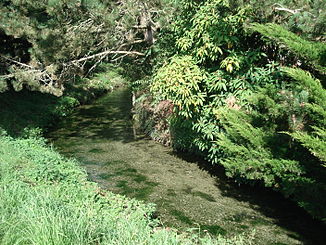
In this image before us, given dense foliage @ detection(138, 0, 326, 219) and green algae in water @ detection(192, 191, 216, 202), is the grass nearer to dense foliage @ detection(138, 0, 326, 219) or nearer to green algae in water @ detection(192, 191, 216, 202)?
dense foliage @ detection(138, 0, 326, 219)

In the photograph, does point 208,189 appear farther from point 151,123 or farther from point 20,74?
point 20,74

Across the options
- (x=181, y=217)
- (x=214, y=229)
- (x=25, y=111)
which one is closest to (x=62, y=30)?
(x=25, y=111)

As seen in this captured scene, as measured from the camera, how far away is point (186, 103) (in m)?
7.97

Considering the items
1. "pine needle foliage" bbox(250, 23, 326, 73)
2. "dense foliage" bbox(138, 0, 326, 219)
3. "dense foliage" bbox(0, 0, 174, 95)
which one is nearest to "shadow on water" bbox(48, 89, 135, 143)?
"dense foliage" bbox(0, 0, 174, 95)

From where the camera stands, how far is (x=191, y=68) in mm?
8227

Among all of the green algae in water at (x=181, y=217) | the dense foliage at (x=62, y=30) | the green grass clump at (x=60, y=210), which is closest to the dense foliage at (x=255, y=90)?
the green algae in water at (x=181, y=217)

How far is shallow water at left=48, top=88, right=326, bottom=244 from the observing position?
6316 mm

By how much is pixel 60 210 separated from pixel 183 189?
4.15 meters

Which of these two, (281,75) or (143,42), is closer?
(281,75)

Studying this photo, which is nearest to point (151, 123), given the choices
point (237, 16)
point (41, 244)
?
point (237, 16)

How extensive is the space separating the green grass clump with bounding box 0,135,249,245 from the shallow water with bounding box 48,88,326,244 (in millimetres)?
778

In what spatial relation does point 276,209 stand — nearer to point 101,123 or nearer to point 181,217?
point 181,217

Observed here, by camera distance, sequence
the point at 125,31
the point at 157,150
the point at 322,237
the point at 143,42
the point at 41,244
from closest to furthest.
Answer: the point at 41,244, the point at 322,237, the point at 157,150, the point at 125,31, the point at 143,42

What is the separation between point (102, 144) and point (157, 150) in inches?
78.6
